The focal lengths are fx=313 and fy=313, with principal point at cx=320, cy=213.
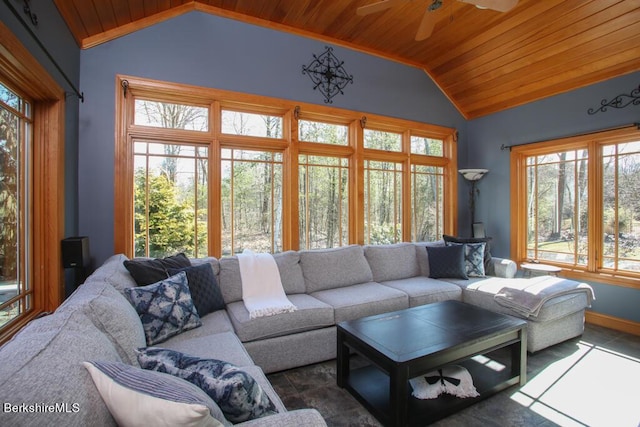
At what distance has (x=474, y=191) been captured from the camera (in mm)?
4969

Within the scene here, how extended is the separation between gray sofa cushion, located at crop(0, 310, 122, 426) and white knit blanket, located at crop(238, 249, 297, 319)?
1575mm

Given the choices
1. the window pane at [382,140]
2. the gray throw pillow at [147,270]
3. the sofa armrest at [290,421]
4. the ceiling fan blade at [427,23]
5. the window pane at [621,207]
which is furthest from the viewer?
the window pane at [382,140]

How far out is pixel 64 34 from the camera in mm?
2432

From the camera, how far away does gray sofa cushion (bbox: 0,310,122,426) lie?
0.72 metres

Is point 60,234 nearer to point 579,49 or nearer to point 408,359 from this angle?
point 408,359

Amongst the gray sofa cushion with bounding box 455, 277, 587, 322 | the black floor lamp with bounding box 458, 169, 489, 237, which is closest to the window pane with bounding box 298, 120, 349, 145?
the black floor lamp with bounding box 458, 169, 489, 237

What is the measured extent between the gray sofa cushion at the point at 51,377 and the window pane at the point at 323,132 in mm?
3135

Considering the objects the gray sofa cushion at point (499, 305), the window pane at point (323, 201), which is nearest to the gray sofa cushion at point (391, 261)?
the window pane at point (323, 201)

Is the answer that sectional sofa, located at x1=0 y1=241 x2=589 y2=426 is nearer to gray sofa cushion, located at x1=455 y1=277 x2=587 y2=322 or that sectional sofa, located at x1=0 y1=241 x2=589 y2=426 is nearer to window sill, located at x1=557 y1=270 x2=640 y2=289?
gray sofa cushion, located at x1=455 y1=277 x2=587 y2=322

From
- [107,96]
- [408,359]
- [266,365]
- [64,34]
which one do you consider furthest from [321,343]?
[64,34]

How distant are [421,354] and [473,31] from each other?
3602mm

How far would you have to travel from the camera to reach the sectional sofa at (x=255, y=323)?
817 mm

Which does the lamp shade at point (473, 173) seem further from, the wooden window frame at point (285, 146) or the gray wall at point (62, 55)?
the gray wall at point (62, 55)

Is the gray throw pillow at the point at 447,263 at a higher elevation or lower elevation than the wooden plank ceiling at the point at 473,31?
lower
